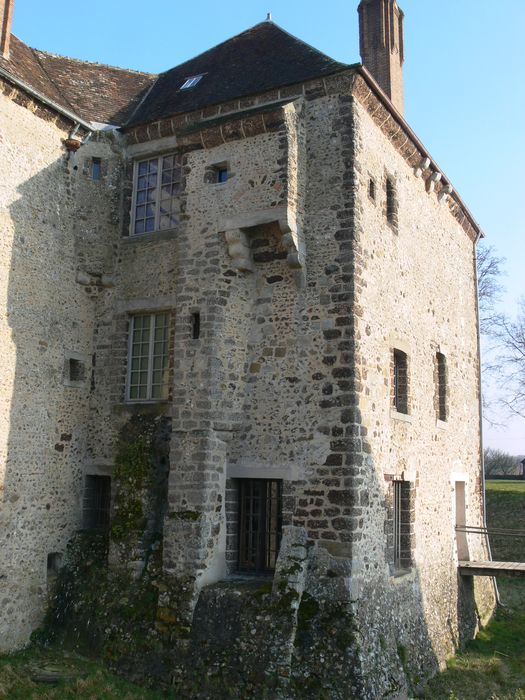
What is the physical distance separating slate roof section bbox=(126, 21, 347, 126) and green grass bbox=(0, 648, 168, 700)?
8.00 metres

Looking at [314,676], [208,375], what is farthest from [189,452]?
[314,676]

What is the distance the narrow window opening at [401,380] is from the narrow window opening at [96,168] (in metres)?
5.51

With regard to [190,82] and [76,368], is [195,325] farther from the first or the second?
[190,82]

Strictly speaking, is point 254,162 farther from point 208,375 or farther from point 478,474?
point 478,474

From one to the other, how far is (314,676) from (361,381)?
3.46 meters

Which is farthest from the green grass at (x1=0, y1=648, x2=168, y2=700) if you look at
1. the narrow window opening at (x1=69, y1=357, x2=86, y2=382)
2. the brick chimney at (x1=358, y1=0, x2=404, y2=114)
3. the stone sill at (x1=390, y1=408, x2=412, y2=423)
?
the brick chimney at (x1=358, y1=0, x2=404, y2=114)

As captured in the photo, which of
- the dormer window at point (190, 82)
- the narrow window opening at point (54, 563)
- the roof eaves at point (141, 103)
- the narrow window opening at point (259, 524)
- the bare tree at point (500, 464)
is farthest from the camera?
the bare tree at point (500, 464)

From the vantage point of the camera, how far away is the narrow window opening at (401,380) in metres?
10.5

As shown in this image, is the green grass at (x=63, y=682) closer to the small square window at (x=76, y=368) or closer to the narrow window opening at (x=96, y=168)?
the small square window at (x=76, y=368)

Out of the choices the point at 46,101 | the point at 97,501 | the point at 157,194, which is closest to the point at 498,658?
the point at 97,501

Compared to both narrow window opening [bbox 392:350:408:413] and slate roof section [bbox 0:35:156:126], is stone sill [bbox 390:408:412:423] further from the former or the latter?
slate roof section [bbox 0:35:156:126]

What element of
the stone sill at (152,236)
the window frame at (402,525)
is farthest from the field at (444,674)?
the stone sill at (152,236)

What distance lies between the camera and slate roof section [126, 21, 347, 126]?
32.7ft

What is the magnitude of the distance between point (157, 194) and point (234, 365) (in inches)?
138
